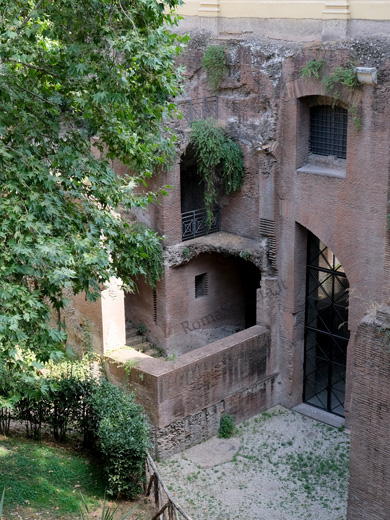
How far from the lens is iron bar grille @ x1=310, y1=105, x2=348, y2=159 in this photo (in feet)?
51.5

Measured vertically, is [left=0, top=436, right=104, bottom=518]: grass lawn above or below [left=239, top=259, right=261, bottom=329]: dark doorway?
below

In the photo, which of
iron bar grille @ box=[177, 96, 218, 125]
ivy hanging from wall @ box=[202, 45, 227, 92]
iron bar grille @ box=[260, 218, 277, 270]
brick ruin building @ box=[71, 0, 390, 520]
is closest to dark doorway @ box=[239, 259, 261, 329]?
brick ruin building @ box=[71, 0, 390, 520]

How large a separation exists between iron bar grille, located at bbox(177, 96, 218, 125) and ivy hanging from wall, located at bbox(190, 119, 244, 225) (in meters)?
0.56

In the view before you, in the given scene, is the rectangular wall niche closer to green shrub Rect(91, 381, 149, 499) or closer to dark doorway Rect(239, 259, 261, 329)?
dark doorway Rect(239, 259, 261, 329)

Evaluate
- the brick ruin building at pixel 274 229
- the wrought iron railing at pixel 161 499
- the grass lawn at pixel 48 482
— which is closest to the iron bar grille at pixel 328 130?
the brick ruin building at pixel 274 229

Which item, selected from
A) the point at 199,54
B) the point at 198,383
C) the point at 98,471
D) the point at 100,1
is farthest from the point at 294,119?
the point at 98,471

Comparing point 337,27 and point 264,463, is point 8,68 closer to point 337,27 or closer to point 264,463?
point 337,27

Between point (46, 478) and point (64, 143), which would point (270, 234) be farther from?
point (46, 478)

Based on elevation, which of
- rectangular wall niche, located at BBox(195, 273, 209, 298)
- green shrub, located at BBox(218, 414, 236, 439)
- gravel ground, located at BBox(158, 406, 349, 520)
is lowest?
gravel ground, located at BBox(158, 406, 349, 520)

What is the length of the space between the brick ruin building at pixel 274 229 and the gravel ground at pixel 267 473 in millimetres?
591

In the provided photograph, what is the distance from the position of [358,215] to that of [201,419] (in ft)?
17.7

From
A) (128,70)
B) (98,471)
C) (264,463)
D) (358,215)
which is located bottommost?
(264,463)

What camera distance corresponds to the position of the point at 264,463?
604 inches

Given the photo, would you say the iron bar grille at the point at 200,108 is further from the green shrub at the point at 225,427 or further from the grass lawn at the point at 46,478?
the grass lawn at the point at 46,478
